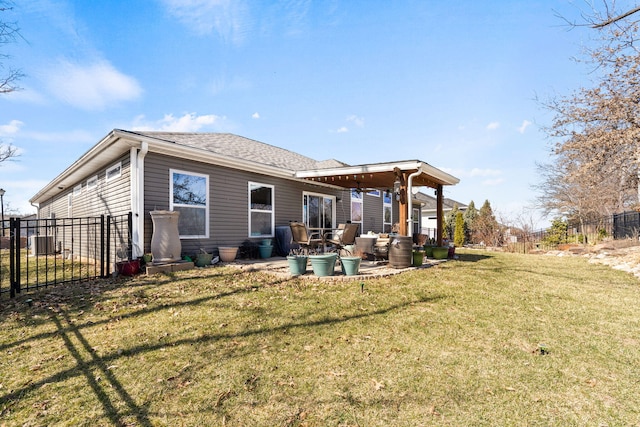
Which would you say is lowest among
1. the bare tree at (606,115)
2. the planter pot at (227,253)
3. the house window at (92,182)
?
the planter pot at (227,253)

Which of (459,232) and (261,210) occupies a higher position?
(261,210)

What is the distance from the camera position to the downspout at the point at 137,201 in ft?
21.4

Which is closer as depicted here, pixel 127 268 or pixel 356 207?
pixel 127 268

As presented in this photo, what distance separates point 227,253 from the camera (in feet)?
24.7

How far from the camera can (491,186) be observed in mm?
20406

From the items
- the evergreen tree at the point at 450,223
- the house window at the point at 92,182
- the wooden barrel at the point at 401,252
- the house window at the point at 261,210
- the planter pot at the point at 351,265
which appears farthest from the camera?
the evergreen tree at the point at 450,223

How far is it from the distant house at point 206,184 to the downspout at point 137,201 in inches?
0.7

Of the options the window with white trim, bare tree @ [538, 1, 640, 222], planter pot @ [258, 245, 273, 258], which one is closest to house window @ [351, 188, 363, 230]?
the window with white trim

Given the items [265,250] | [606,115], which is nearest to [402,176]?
[265,250]

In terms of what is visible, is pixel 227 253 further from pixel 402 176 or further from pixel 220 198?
pixel 402 176

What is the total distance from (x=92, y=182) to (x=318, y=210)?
7.34 meters

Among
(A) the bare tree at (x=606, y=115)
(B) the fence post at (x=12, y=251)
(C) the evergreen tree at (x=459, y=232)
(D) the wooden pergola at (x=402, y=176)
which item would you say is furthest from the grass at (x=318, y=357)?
(C) the evergreen tree at (x=459, y=232)

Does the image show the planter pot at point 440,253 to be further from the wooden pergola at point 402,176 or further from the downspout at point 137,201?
the downspout at point 137,201

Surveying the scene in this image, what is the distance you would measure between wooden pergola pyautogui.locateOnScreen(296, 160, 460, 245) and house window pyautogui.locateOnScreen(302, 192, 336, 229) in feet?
2.83
